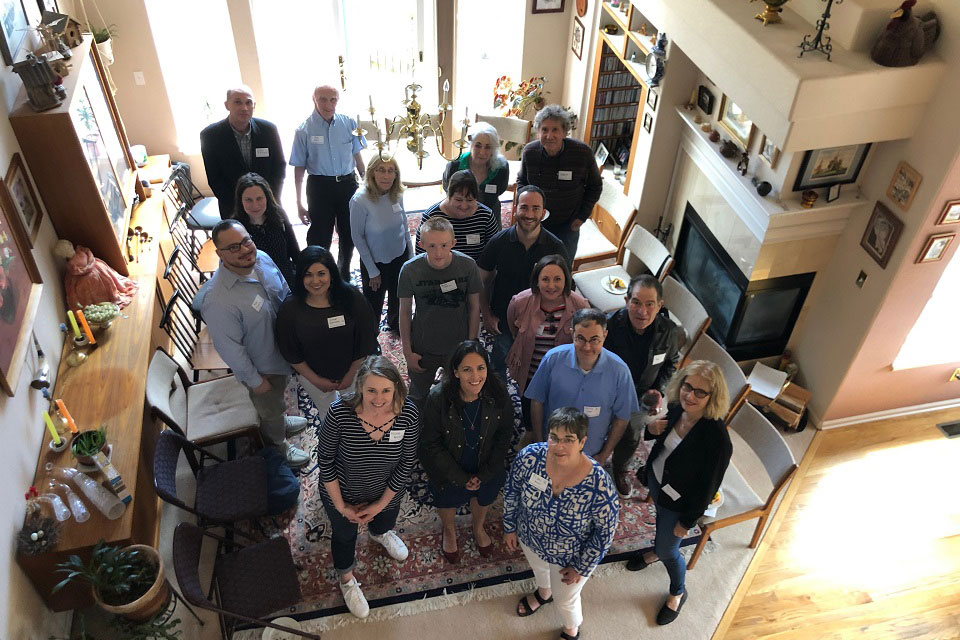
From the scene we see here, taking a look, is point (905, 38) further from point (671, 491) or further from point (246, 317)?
point (246, 317)

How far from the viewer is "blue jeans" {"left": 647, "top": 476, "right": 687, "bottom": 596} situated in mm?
3514

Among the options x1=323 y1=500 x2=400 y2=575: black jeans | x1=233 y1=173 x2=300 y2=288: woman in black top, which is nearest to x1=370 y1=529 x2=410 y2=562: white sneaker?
x1=323 y1=500 x2=400 y2=575: black jeans

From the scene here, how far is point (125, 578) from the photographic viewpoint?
3107mm

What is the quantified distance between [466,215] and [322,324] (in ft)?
4.06

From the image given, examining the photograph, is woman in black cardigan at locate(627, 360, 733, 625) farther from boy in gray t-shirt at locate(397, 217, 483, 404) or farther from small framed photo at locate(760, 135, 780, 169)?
small framed photo at locate(760, 135, 780, 169)

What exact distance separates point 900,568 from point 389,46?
6360 millimetres

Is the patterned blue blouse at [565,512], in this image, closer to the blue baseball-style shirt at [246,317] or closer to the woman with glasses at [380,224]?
the blue baseball-style shirt at [246,317]

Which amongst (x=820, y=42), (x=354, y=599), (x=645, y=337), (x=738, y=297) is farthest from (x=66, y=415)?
(x=820, y=42)

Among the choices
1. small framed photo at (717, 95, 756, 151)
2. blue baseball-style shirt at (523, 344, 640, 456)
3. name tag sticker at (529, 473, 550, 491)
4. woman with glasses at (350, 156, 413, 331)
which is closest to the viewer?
name tag sticker at (529, 473, 550, 491)

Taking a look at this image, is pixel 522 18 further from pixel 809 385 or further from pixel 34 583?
pixel 34 583

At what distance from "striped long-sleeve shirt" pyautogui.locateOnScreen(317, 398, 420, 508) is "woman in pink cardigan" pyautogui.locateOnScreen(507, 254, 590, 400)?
0.94 metres

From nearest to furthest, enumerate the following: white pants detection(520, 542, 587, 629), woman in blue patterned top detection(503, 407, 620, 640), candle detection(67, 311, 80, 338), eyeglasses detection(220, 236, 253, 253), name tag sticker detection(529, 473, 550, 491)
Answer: woman in blue patterned top detection(503, 407, 620, 640) < name tag sticker detection(529, 473, 550, 491) < white pants detection(520, 542, 587, 629) < eyeglasses detection(220, 236, 253, 253) < candle detection(67, 311, 80, 338)

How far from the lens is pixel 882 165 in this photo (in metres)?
4.15

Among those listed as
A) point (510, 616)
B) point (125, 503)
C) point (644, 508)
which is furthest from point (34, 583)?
point (644, 508)
